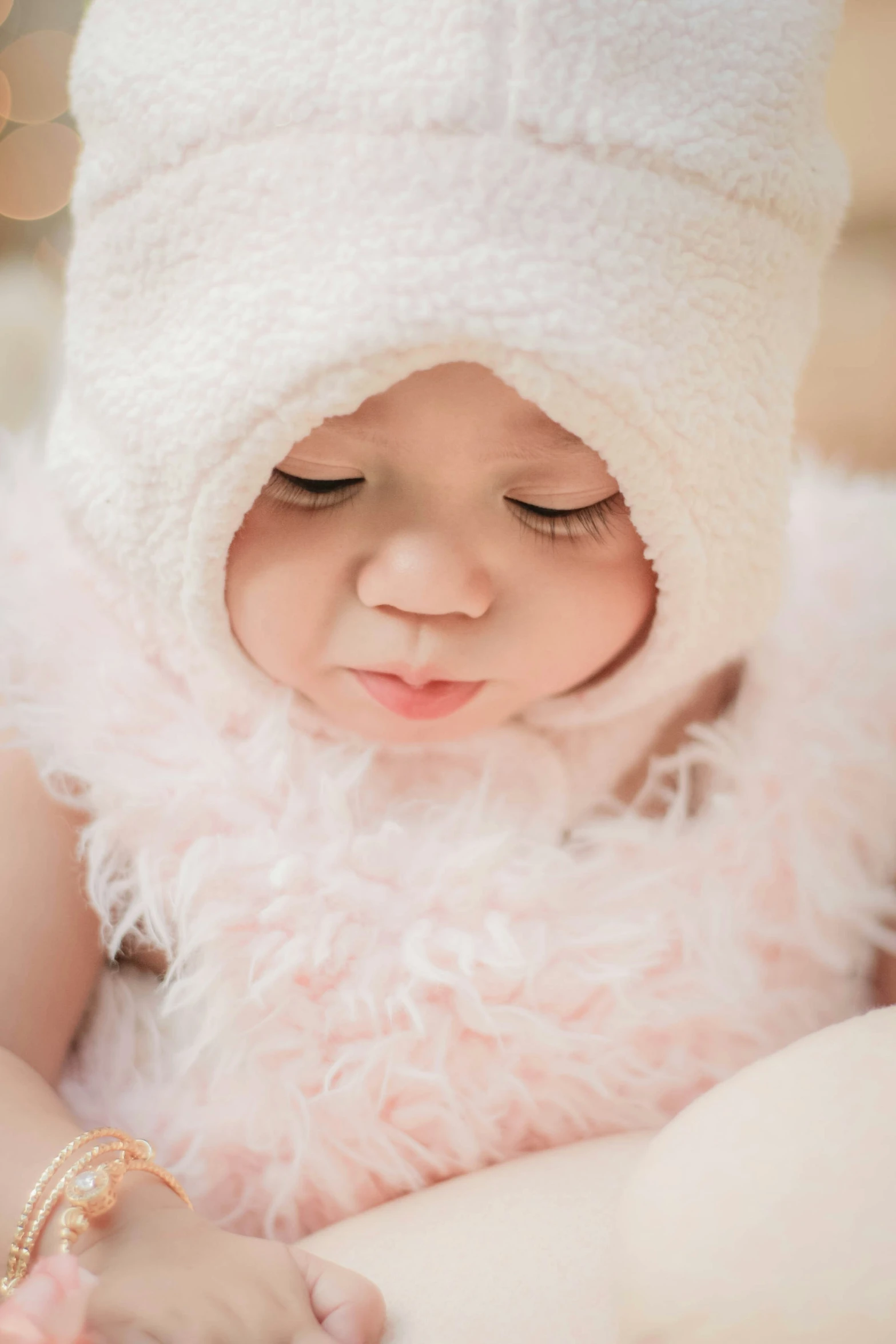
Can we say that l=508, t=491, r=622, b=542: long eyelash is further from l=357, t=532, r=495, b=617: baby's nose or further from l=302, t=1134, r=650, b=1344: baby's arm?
l=302, t=1134, r=650, b=1344: baby's arm

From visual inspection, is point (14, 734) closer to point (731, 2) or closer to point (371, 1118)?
point (371, 1118)

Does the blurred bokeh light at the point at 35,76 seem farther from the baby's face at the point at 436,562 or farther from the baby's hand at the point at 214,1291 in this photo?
the baby's hand at the point at 214,1291

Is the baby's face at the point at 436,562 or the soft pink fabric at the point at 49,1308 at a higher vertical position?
the baby's face at the point at 436,562

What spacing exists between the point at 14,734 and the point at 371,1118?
0.33 metres

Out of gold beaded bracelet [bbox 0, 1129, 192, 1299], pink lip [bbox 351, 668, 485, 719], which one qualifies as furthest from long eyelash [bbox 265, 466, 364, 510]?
gold beaded bracelet [bbox 0, 1129, 192, 1299]

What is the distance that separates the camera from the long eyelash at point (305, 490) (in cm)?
63

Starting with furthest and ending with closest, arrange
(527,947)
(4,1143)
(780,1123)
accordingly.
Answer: (527,947)
(4,1143)
(780,1123)

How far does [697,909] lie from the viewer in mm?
711

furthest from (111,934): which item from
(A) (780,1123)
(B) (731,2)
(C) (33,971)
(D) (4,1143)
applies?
(B) (731,2)

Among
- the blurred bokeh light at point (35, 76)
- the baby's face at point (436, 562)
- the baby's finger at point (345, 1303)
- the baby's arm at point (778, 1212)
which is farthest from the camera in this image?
the blurred bokeh light at point (35, 76)

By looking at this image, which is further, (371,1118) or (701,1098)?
(371,1118)

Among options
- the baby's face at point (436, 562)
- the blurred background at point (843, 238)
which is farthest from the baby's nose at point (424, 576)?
the blurred background at point (843, 238)

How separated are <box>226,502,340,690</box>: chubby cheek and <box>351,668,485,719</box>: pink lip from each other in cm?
4

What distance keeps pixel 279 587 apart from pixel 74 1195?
33 centimetres
